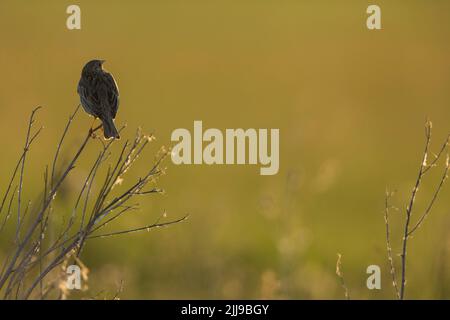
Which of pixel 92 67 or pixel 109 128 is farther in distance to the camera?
pixel 92 67

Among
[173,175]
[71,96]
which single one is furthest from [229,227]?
[71,96]

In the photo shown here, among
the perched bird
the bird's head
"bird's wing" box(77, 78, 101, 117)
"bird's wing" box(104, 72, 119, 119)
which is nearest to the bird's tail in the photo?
the perched bird

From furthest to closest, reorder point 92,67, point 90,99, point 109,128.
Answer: point 92,67 → point 90,99 → point 109,128

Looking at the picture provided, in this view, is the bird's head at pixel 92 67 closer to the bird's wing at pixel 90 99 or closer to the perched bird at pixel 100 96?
the perched bird at pixel 100 96

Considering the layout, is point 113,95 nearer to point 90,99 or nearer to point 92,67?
point 90,99

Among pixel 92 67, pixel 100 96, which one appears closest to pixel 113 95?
pixel 100 96

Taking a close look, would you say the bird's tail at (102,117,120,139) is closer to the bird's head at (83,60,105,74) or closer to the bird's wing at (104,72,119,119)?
the bird's wing at (104,72,119,119)

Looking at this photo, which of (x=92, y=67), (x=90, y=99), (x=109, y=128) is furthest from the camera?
(x=92, y=67)

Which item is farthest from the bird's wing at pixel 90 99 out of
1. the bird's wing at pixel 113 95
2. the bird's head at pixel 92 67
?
the bird's head at pixel 92 67
